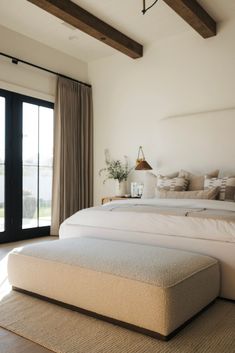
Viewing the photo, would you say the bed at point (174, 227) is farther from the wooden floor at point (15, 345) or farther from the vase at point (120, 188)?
the vase at point (120, 188)

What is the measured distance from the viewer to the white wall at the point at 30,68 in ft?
15.3

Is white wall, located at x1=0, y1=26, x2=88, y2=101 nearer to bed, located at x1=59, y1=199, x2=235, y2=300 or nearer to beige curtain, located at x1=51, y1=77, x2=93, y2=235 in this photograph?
beige curtain, located at x1=51, y1=77, x2=93, y2=235

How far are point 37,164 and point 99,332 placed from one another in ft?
11.9

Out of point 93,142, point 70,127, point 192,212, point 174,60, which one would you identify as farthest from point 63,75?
point 192,212

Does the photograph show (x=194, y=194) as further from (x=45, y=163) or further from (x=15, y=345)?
(x=45, y=163)

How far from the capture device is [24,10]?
4207mm

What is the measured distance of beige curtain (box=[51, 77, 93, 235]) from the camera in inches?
210

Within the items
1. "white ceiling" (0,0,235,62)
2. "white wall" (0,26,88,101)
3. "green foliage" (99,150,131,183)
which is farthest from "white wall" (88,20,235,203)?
"white wall" (0,26,88,101)

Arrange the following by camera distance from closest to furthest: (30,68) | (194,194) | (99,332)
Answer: (99,332)
(194,194)
(30,68)

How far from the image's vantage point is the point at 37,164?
524cm

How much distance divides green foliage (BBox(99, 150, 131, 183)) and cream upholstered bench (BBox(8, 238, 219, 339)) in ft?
9.02

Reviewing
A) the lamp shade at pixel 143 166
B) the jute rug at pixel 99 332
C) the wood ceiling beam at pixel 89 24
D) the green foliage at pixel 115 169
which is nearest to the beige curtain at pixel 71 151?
the green foliage at pixel 115 169

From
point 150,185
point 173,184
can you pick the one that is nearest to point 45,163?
point 150,185

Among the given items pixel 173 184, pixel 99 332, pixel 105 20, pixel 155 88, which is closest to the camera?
pixel 99 332
